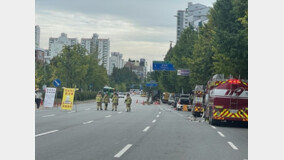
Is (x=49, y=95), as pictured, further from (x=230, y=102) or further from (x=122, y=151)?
(x=122, y=151)

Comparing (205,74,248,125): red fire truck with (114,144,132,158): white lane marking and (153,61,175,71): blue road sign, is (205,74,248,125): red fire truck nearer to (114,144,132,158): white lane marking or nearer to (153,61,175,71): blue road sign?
(114,144,132,158): white lane marking

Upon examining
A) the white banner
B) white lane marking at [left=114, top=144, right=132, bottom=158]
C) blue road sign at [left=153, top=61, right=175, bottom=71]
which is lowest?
white lane marking at [left=114, top=144, right=132, bottom=158]

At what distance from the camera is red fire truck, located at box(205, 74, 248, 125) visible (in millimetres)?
22219

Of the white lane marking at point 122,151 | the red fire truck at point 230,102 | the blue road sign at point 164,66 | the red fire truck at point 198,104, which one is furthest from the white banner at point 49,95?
the blue road sign at point 164,66

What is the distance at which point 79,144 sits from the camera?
40.3 ft

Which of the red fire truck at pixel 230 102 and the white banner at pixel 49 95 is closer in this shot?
the red fire truck at pixel 230 102

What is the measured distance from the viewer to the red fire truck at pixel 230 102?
22219 millimetres

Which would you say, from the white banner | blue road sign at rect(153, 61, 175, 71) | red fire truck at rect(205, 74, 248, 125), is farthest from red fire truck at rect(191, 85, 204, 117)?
blue road sign at rect(153, 61, 175, 71)

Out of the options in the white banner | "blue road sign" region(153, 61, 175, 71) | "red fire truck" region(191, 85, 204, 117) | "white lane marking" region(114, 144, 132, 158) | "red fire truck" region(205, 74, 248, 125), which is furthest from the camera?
"blue road sign" region(153, 61, 175, 71)

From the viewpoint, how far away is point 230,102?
2239 centimetres

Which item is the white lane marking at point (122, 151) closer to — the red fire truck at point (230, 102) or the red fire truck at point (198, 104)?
the red fire truck at point (230, 102)
